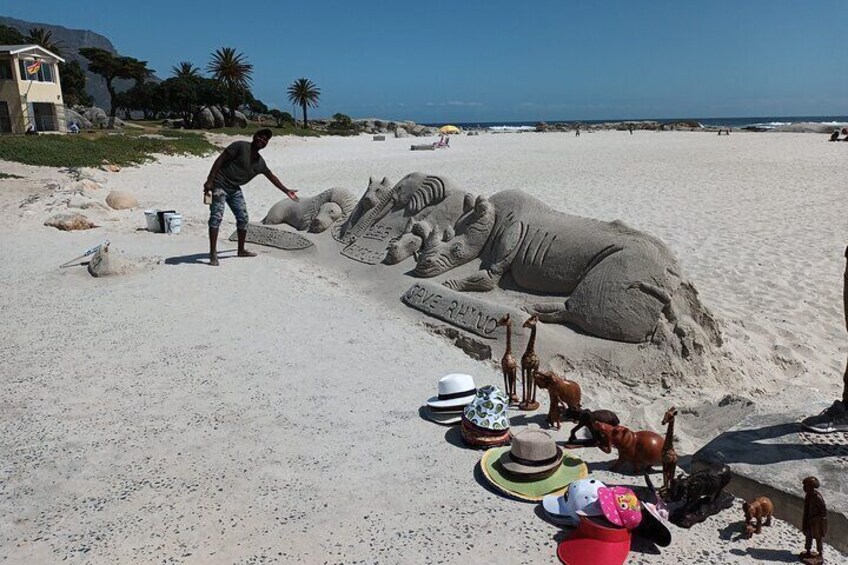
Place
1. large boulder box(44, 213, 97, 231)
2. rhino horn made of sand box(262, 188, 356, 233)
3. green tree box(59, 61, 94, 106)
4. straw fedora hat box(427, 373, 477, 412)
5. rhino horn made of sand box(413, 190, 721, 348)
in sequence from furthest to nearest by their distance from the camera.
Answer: green tree box(59, 61, 94, 106), large boulder box(44, 213, 97, 231), rhino horn made of sand box(262, 188, 356, 233), rhino horn made of sand box(413, 190, 721, 348), straw fedora hat box(427, 373, 477, 412)

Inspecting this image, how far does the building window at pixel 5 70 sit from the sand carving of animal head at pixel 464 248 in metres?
30.5

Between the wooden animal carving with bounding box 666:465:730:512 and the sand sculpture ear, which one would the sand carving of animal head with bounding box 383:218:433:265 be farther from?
the wooden animal carving with bounding box 666:465:730:512

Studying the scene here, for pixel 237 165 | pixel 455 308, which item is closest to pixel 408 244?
pixel 455 308

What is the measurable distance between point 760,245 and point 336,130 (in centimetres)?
5189

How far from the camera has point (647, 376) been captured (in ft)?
16.3

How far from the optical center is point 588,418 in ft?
11.8

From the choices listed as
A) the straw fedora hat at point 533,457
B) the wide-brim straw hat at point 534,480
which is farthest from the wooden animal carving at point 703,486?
the straw fedora hat at point 533,457

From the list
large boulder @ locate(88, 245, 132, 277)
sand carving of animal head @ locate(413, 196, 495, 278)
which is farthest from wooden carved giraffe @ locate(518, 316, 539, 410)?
large boulder @ locate(88, 245, 132, 277)

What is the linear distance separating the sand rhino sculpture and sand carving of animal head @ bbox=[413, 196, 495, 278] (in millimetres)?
300

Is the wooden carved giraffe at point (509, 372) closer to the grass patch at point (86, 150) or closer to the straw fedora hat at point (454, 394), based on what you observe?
the straw fedora hat at point (454, 394)

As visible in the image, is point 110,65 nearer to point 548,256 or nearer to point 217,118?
point 217,118

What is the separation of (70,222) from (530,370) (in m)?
9.78

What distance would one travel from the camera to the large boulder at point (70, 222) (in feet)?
35.2

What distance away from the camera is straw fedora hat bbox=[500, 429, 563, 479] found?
3244 millimetres
